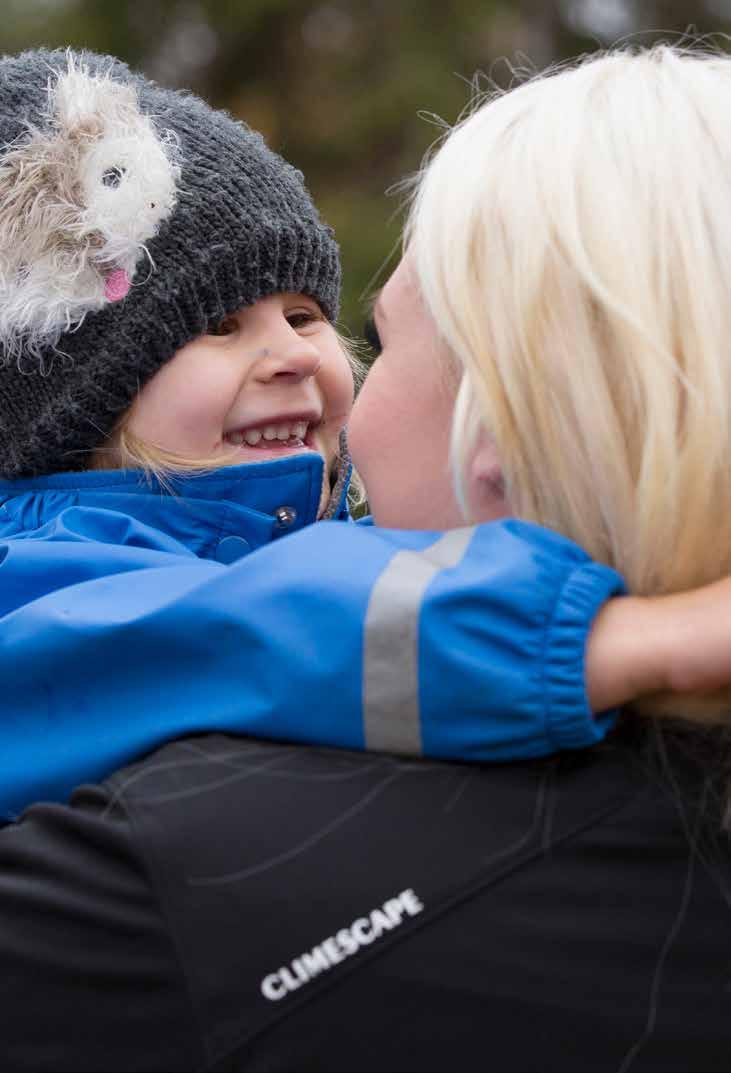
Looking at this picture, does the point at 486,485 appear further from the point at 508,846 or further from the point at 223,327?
the point at 223,327

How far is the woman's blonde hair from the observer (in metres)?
1.46

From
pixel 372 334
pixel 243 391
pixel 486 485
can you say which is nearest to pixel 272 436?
pixel 243 391

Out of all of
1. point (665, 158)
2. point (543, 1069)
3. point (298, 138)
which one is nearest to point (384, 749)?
point (543, 1069)

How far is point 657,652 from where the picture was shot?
1389 mm

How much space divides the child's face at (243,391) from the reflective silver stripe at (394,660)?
1031 millimetres

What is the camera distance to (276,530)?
2457mm

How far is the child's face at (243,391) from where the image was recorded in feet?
7.90

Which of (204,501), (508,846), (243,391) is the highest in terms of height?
(243,391)

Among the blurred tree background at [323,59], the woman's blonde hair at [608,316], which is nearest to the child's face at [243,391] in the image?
the woman's blonde hair at [608,316]

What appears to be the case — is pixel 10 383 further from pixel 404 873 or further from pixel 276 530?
pixel 404 873

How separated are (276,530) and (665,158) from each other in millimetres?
1107

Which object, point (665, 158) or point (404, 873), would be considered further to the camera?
point (665, 158)

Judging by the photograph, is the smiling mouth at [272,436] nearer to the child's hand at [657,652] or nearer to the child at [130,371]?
the child at [130,371]

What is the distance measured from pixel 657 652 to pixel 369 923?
1.24 ft
